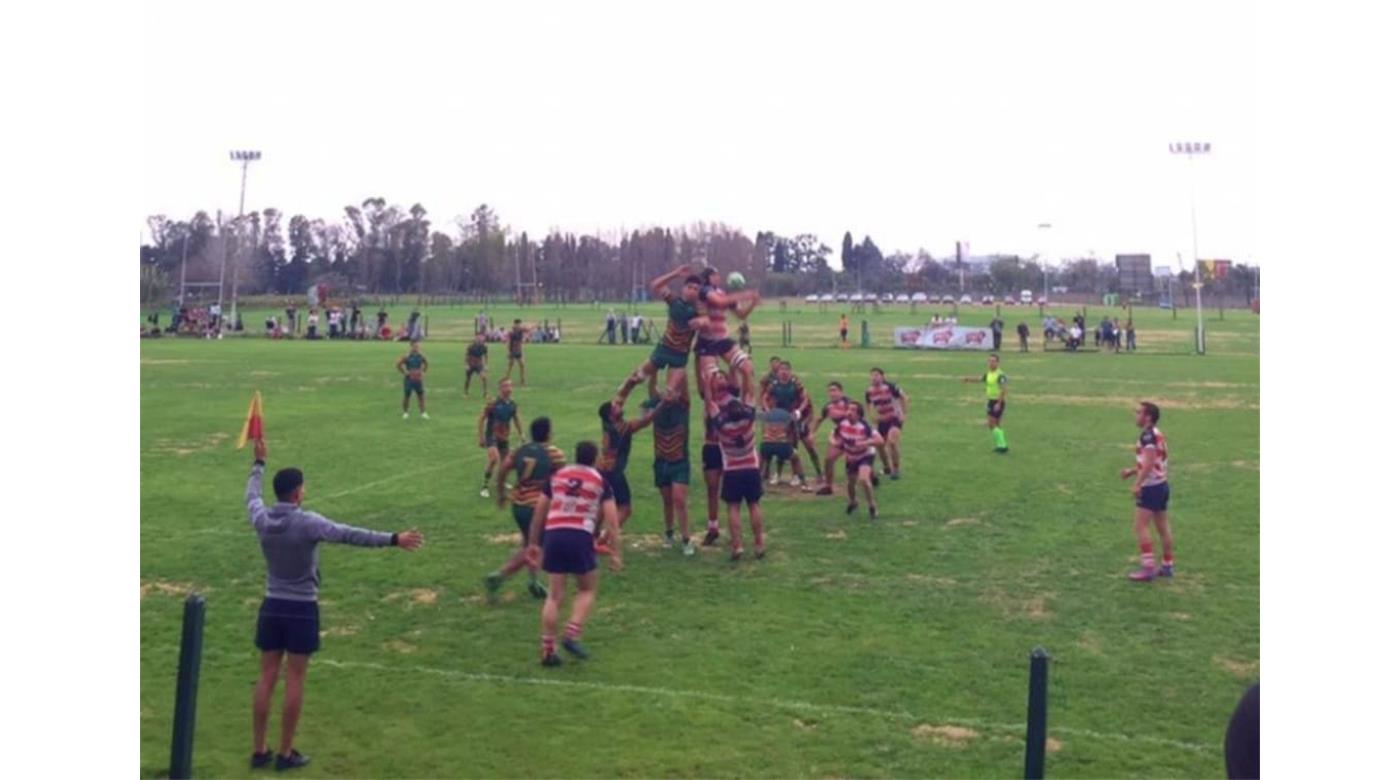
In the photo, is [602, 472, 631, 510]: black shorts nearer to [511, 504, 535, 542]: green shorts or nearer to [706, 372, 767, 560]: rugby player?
[706, 372, 767, 560]: rugby player

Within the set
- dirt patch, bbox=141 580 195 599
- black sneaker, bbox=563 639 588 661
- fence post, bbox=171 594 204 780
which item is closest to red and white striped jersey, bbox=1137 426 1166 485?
black sneaker, bbox=563 639 588 661

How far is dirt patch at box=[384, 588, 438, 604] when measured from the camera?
38.3ft

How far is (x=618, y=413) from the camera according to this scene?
43.0 ft

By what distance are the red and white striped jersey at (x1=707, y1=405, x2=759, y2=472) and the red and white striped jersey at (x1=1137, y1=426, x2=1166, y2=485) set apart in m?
3.85

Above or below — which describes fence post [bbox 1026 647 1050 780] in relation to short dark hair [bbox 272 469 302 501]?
below

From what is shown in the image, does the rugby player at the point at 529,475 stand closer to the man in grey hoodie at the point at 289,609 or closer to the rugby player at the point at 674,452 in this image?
the rugby player at the point at 674,452

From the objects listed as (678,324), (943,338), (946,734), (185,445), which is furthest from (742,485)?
(943,338)

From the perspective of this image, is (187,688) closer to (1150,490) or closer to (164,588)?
(164,588)

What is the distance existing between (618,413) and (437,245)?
4411 inches

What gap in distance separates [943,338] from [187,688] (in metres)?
51.5

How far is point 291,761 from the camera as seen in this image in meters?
7.75

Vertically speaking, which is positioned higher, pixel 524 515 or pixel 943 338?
pixel 943 338

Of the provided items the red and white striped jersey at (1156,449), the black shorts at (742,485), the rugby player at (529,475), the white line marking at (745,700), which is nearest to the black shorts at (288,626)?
the white line marking at (745,700)

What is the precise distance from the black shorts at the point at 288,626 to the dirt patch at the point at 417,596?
3.87 meters
